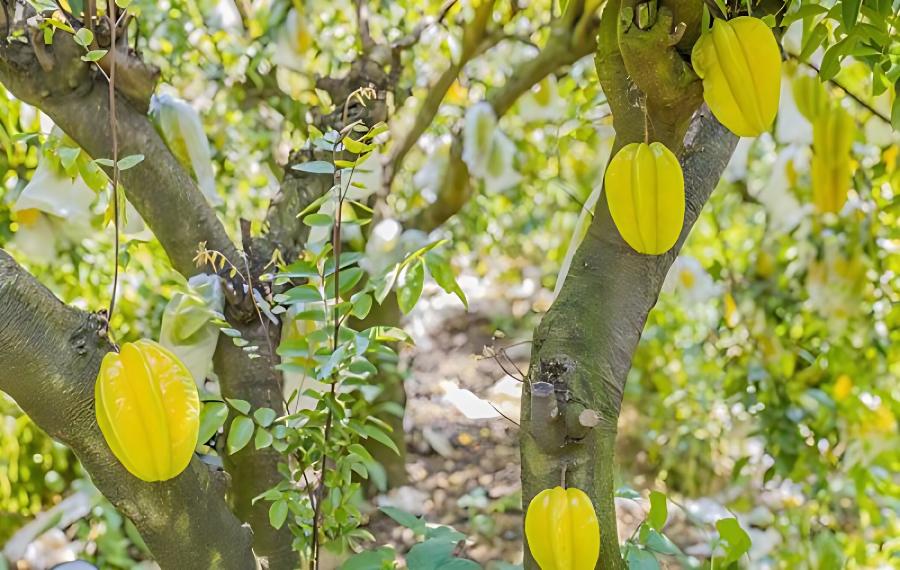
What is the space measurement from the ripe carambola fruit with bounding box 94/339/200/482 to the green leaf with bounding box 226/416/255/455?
0.08 m

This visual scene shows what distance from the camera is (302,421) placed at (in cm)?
104

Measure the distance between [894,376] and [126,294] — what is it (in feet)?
6.48

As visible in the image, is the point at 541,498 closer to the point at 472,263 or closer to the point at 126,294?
the point at 126,294

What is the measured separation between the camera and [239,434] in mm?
919

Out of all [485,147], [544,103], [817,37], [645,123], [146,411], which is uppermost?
[817,37]

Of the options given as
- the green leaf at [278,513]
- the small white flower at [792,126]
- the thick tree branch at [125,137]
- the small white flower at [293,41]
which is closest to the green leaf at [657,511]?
the green leaf at [278,513]

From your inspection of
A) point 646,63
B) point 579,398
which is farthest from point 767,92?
point 579,398

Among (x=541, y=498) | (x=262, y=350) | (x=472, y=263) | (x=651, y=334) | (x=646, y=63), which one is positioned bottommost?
(x=472, y=263)

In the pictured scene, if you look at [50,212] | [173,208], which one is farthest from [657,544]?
[50,212]

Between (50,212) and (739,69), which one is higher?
Result: (739,69)

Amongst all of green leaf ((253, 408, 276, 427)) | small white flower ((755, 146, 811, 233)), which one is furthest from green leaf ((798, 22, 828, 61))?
small white flower ((755, 146, 811, 233))

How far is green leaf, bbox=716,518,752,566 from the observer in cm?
104

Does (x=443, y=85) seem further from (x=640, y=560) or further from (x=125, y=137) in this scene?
(x=640, y=560)

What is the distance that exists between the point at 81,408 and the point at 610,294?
0.54 m
